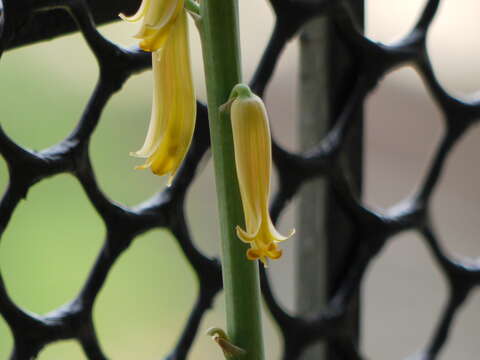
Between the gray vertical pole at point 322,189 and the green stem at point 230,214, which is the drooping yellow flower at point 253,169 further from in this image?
the gray vertical pole at point 322,189

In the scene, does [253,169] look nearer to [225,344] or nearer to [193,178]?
[225,344]

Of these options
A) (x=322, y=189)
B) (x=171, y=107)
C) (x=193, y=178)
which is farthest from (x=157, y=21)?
(x=322, y=189)

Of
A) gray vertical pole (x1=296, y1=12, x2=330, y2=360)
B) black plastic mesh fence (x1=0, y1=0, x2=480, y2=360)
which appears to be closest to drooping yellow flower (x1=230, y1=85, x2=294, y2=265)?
black plastic mesh fence (x1=0, y1=0, x2=480, y2=360)

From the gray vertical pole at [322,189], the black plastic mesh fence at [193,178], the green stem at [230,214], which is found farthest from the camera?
the gray vertical pole at [322,189]

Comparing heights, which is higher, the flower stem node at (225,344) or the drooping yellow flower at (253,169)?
the drooping yellow flower at (253,169)

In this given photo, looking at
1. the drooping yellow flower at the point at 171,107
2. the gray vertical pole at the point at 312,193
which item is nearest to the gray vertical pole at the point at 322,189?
the gray vertical pole at the point at 312,193

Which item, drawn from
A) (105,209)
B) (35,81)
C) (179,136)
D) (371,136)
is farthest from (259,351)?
(371,136)

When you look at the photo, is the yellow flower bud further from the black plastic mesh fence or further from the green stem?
the black plastic mesh fence
